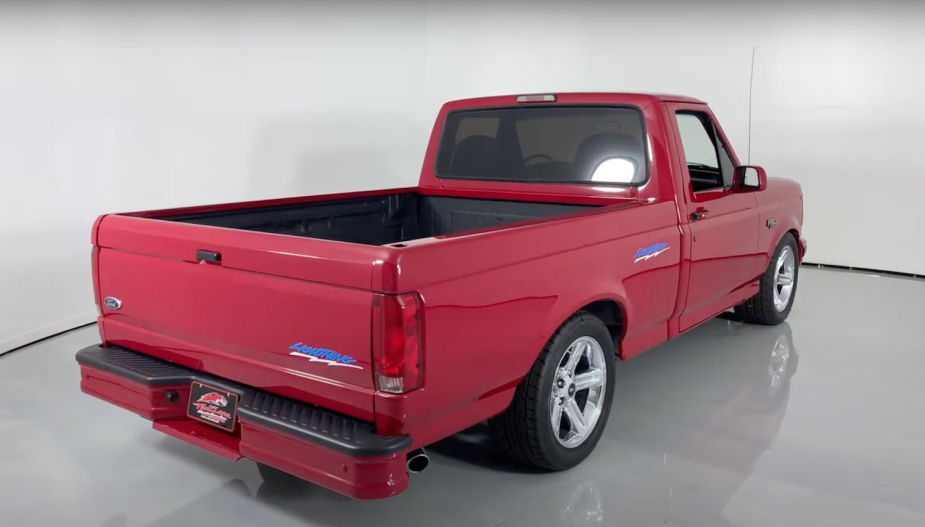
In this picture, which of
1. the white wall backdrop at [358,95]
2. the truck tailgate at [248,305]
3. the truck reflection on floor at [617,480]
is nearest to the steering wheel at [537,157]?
the truck reflection on floor at [617,480]

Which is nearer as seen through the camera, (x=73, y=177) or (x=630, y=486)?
(x=630, y=486)

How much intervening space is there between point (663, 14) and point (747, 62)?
108 centimetres

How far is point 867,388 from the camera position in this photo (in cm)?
428

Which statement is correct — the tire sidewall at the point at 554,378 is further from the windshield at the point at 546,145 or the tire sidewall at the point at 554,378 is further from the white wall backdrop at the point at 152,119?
the white wall backdrop at the point at 152,119

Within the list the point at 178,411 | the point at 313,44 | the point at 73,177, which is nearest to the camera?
the point at 178,411

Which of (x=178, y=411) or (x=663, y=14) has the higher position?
(x=663, y=14)

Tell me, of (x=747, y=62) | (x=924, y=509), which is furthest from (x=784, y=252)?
(x=747, y=62)

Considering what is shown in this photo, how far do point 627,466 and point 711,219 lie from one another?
153cm

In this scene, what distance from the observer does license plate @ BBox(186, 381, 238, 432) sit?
8.60 ft

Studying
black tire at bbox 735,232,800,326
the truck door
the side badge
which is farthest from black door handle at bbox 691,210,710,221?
black tire at bbox 735,232,800,326

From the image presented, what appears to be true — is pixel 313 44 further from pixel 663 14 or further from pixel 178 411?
pixel 178 411

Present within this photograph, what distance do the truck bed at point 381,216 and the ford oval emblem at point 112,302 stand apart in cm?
52

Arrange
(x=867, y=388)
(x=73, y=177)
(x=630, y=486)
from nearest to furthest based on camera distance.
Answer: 1. (x=630, y=486)
2. (x=867, y=388)
3. (x=73, y=177)

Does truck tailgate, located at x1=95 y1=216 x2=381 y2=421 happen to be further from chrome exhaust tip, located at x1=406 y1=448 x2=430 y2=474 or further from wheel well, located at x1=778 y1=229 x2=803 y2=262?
wheel well, located at x1=778 y1=229 x2=803 y2=262
